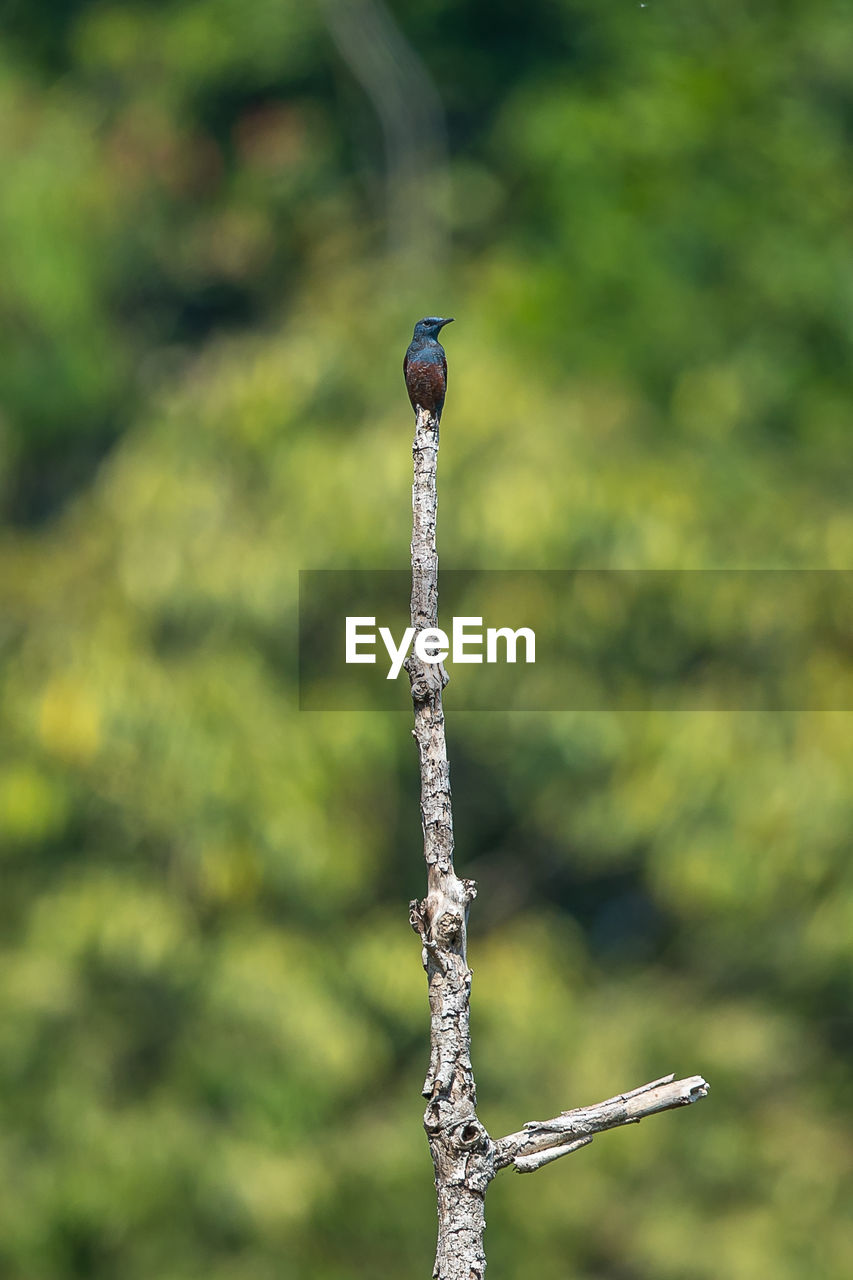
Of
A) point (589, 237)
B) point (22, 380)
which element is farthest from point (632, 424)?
point (22, 380)

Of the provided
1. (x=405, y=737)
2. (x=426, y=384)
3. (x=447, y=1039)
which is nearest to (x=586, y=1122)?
(x=447, y=1039)

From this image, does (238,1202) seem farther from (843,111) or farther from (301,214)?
(843,111)

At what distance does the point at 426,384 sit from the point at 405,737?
4.47 metres

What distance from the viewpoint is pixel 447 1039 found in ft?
2.59

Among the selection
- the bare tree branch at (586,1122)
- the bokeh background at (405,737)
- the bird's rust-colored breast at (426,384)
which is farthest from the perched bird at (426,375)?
the bokeh background at (405,737)

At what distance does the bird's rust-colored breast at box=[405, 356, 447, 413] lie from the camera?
81cm

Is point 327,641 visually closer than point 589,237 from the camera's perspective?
Yes

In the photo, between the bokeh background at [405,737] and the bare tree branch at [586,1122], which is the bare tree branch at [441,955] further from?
the bokeh background at [405,737]

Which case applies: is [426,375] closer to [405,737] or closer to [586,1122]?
[586,1122]

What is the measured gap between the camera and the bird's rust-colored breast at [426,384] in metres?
0.81

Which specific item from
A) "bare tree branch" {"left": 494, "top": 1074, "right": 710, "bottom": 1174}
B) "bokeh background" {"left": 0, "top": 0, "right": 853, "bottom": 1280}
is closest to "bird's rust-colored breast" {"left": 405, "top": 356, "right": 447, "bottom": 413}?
"bare tree branch" {"left": 494, "top": 1074, "right": 710, "bottom": 1174}

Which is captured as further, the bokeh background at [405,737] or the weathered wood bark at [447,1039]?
the bokeh background at [405,737]

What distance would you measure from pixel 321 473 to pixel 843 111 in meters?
3.13

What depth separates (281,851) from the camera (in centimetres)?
488
